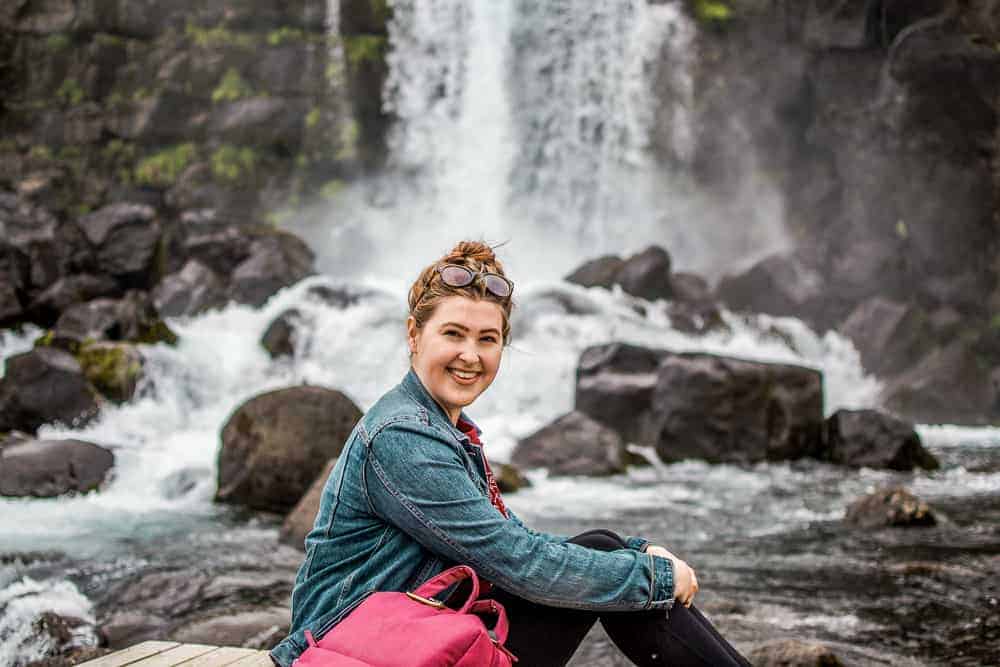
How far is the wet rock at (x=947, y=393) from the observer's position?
14797 millimetres

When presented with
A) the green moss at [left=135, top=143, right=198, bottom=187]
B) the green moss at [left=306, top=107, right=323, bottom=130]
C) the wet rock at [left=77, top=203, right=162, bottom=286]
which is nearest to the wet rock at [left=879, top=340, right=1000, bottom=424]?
the wet rock at [left=77, top=203, right=162, bottom=286]

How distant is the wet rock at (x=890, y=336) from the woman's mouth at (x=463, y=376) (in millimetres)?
15170

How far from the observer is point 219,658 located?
2.53m

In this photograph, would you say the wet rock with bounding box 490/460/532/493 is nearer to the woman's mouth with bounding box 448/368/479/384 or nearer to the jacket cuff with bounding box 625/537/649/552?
the jacket cuff with bounding box 625/537/649/552

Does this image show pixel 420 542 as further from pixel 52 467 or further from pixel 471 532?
pixel 52 467

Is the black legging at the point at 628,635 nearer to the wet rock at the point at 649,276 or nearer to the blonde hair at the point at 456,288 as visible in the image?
the blonde hair at the point at 456,288

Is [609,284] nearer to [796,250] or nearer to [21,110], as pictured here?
[796,250]

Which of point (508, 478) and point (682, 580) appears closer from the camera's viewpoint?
point (682, 580)

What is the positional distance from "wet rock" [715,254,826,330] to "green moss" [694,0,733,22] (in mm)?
6718

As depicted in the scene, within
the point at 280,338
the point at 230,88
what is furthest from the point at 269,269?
the point at 230,88

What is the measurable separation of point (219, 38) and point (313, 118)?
331 centimetres

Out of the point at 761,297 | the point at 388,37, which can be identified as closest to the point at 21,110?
the point at 388,37

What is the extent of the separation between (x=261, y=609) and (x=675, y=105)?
62.5ft

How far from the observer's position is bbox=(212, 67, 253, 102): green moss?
24938mm
